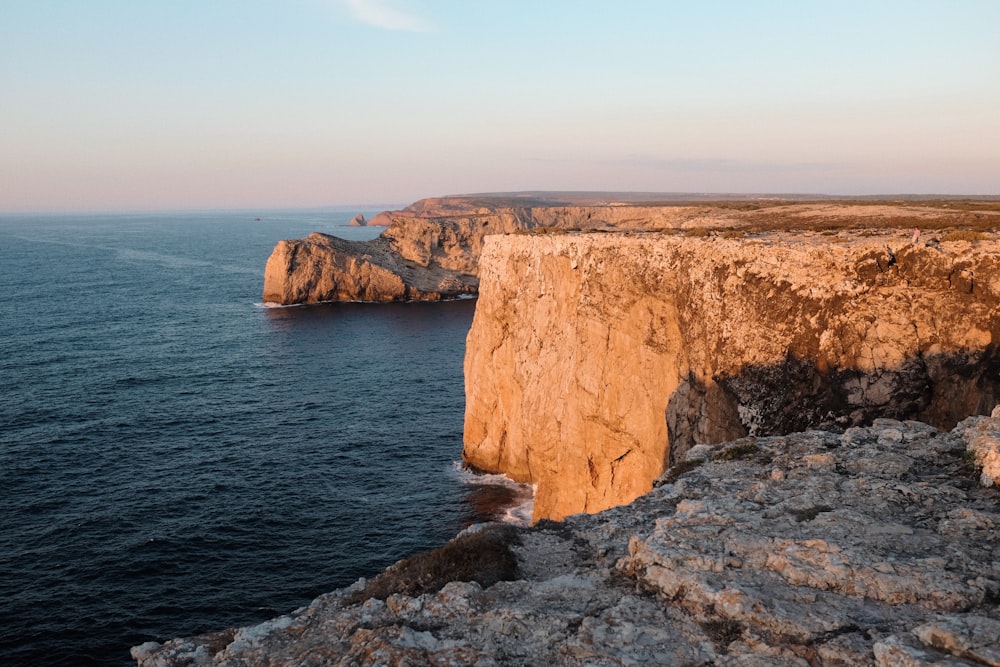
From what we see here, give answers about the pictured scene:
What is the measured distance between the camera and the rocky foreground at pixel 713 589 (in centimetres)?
902

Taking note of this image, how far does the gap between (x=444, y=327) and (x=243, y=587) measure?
66752 millimetres

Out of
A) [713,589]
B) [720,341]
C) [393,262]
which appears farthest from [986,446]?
[393,262]

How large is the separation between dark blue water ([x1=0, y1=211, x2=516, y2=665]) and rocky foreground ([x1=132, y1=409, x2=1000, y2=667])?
23.5m

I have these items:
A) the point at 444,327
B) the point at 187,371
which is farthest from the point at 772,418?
the point at 444,327

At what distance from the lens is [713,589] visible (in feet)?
33.0

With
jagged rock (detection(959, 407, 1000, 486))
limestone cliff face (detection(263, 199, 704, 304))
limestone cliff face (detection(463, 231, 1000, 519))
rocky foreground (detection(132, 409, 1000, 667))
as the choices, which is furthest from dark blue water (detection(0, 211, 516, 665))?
jagged rock (detection(959, 407, 1000, 486))

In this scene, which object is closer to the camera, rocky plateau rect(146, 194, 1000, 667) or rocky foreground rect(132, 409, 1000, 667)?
rocky foreground rect(132, 409, 1000, 667)

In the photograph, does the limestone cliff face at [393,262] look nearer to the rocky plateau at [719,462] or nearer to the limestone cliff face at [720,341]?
the limestone cliff face at [720,341]

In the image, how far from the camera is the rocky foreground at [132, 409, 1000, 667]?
9.02 m

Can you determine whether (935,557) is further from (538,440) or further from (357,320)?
(357,320)

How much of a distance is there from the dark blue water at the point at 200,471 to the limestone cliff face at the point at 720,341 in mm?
10821

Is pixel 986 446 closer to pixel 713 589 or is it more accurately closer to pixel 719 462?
pixel 719 462

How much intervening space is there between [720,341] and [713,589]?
710 inches

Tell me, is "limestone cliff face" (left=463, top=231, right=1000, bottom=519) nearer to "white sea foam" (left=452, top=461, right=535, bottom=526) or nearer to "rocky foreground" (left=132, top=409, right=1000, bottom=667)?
"white sea foam" (left=452, top=461, right=535, bottom=526)
